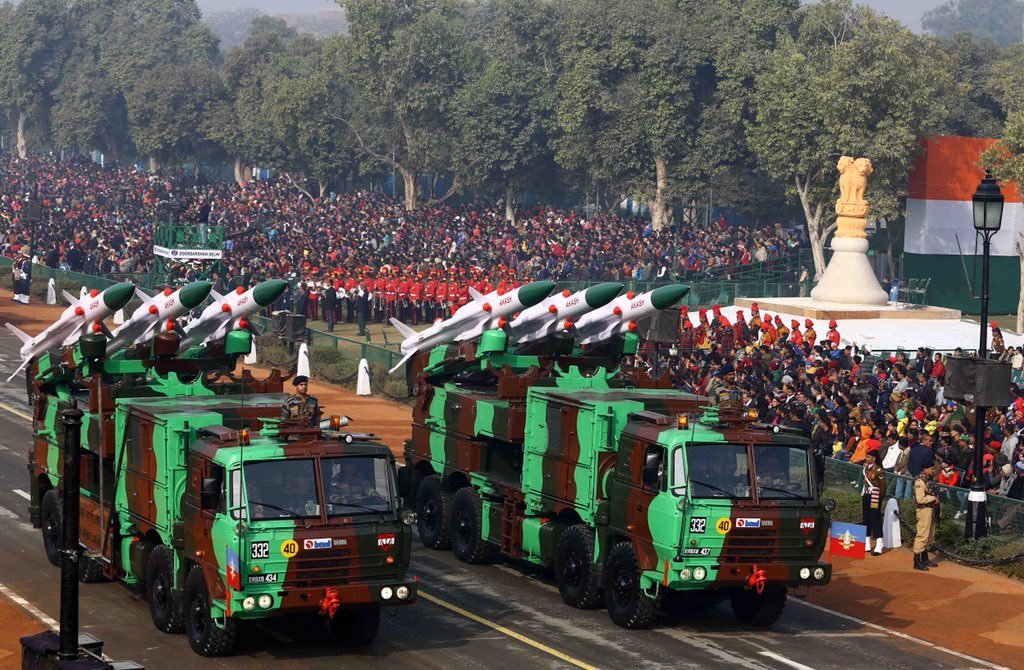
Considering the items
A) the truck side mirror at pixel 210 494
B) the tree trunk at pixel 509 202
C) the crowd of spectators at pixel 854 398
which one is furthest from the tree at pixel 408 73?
the truck side mirror at pixel 210 494

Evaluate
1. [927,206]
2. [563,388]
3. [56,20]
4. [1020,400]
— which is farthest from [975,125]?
[56,20]

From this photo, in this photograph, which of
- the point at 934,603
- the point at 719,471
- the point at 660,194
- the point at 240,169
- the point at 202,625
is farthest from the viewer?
the point at 240,169

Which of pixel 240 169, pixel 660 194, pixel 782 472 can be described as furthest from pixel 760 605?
pixel 240 169

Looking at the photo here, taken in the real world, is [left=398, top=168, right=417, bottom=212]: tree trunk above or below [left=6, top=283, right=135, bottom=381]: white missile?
above

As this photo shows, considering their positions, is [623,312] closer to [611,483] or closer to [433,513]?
[433,513]

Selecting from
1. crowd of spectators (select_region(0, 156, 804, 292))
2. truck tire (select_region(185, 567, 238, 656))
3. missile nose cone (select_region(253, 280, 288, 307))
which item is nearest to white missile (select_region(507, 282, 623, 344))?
missile nose cone (select_region(253, 280, 288, 307))

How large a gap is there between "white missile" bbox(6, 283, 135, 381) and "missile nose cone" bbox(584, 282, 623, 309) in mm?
7349

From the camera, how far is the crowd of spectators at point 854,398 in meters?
29.0

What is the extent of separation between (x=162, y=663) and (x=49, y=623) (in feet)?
9.20

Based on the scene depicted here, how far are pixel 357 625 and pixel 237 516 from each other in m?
2.44

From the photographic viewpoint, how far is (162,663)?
19.6 metres

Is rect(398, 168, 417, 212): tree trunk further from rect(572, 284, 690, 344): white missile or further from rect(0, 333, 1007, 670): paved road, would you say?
rect(0, 333, 1007, 670): paved road

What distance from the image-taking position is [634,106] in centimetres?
7675

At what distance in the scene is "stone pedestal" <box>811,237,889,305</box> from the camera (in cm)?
5397
